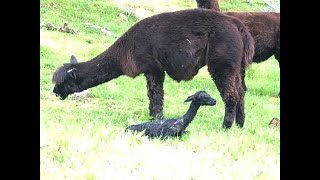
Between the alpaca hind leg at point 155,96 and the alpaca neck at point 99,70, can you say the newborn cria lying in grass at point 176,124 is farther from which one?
the alpaca neck at point 99,70

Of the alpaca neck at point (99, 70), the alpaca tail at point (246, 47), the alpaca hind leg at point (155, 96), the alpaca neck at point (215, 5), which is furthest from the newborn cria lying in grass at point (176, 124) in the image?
the alpaca neck at point (215, 5)

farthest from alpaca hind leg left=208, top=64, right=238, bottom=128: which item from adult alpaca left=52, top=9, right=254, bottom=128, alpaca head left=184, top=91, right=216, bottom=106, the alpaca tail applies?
alpaca head left=184, top=91, right=216, bottom=106

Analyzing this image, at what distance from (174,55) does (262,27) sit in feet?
5.45

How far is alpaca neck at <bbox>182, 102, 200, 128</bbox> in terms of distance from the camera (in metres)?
5.41

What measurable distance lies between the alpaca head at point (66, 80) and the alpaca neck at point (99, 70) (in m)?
0.08

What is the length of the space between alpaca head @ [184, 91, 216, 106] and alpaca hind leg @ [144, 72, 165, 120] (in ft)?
1.33

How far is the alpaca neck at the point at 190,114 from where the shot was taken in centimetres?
541

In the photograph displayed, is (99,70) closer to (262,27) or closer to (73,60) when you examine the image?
(73,60)

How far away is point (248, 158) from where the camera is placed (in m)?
5.05

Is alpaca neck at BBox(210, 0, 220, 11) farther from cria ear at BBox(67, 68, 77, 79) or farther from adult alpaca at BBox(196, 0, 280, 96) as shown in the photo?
cria ear at BBox(67, 68, 77, 79)
